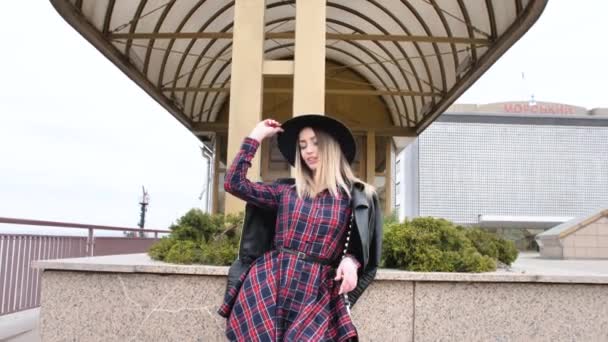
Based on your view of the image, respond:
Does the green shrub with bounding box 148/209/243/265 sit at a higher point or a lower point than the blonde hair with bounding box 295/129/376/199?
lower

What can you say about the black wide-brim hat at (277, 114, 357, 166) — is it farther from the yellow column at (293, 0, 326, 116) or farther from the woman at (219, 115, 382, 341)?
the yellow column at (293, 0, 326, 116)

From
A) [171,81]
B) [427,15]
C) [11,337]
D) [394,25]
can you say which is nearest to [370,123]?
[394,25]

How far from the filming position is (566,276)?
370 centimetres

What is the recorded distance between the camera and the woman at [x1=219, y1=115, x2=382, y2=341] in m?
2.35

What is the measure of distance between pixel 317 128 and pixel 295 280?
77 cm

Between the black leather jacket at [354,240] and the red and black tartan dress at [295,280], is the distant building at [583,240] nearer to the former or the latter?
the black leather jacket at [354,240]

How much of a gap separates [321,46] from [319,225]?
364cm

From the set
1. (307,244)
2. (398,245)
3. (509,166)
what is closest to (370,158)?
(398,245)

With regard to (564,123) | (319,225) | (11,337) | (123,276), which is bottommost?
(11,337)

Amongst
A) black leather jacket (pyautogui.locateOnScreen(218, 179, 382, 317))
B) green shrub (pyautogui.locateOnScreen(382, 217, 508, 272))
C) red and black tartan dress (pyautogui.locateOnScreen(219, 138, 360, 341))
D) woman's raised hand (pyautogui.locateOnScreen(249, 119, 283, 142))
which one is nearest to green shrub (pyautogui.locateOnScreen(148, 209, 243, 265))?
green shrub (pyautogui.locateOnScreen(382, 217, 508, 272))

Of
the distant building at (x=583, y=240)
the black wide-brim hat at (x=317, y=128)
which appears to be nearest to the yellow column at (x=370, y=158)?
the distant building at (x=583, y=240)

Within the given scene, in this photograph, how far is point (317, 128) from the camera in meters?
2.66

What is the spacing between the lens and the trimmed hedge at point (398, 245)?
3973 mm

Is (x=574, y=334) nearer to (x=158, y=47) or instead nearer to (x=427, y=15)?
(x=427, y=15)
